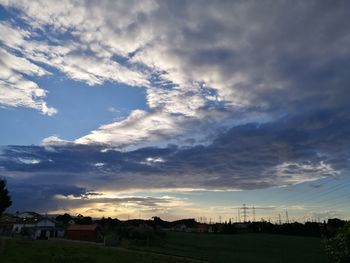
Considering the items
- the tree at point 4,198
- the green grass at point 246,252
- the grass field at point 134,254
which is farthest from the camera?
the tree at point 4,198

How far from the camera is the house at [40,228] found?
383 ft

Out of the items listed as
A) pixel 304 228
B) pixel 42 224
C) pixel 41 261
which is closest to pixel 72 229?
pixel 42 224

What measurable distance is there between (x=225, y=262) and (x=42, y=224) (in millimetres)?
91717

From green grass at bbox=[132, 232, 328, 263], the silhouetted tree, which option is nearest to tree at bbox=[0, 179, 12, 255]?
green grass at bbox=[132, 232, 328, 263]

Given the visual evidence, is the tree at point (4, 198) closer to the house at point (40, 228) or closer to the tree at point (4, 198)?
the tree at point (4, 198)

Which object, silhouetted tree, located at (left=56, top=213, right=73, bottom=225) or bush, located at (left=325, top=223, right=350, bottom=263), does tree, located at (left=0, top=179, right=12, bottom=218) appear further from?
silhouetted tree, located at (left=56, top=213, right=73, bottom=225)

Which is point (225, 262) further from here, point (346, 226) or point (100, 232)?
point (100, 232)

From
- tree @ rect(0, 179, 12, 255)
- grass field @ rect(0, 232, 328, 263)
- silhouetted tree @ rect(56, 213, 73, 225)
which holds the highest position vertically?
silhouetted tree @ rect(56, 213, 73, 225)

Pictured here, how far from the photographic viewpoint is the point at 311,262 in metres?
55.1

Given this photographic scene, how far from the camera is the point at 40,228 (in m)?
120

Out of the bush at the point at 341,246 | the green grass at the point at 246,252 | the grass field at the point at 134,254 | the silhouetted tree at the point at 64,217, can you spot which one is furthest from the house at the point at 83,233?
the bush at the point at 341,246

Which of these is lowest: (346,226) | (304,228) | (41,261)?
(41,261)

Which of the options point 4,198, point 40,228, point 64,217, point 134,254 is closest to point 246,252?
point 134,254

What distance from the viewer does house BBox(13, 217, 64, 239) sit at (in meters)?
117
